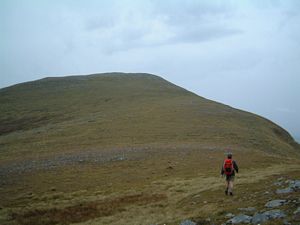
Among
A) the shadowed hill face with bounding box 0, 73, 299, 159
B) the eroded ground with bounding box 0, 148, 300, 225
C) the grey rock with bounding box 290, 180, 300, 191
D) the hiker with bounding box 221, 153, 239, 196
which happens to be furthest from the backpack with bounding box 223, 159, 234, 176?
the shadowed hill face with bounding box 0, 73, 299, 159

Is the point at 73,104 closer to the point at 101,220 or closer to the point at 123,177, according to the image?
the point at 123,177

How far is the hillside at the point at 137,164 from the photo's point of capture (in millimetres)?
25172

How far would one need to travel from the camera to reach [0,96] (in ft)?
457

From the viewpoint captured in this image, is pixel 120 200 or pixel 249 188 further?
pixel 120 200

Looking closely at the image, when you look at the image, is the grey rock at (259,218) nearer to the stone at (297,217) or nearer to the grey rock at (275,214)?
the grey rock at (275,214)

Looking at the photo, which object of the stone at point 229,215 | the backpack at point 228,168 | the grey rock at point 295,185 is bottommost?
the stone at point 229,215

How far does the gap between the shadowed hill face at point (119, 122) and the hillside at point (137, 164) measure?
1.00ft

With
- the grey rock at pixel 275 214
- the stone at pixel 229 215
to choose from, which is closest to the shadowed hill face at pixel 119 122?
the stone at pixel 229 215

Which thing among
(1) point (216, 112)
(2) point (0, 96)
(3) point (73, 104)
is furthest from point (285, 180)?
(2) point (0, 96)

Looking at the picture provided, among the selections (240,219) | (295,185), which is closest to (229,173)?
(295,185)

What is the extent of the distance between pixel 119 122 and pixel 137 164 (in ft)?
111

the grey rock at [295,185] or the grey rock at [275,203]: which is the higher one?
the grey rock at [295,185]

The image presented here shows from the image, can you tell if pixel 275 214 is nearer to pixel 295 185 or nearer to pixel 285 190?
pixel 285 190

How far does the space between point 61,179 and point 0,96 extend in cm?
11443
